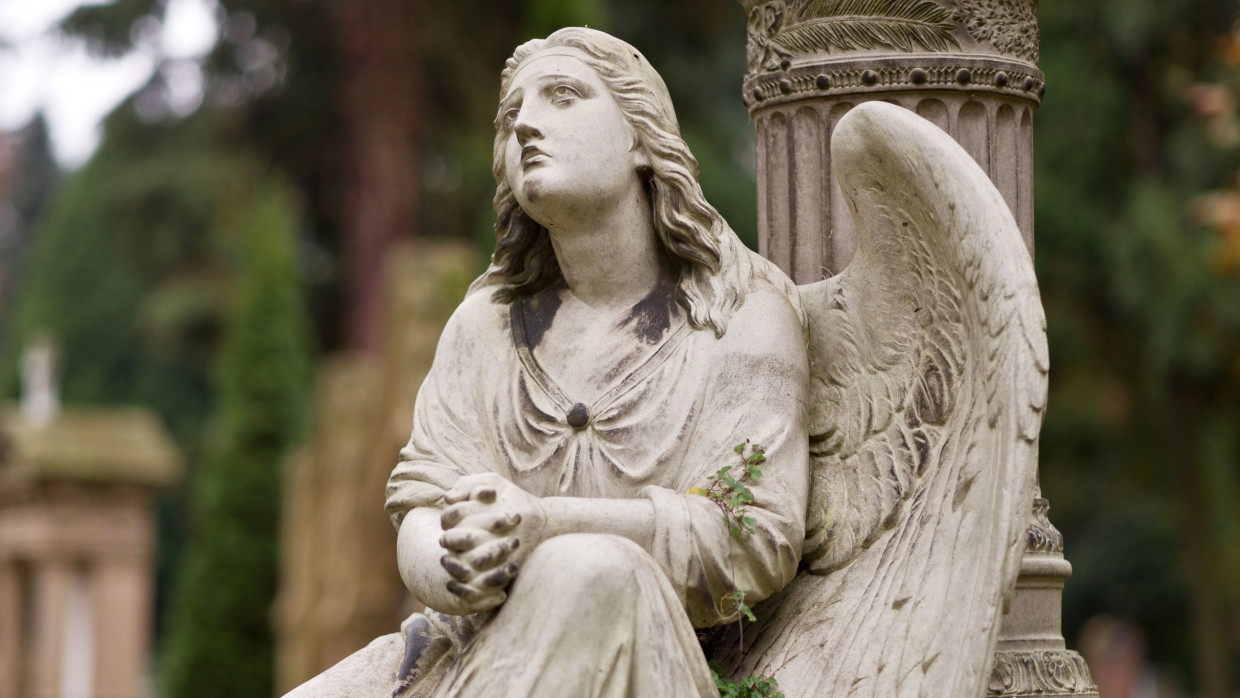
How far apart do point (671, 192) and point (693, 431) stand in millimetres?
510

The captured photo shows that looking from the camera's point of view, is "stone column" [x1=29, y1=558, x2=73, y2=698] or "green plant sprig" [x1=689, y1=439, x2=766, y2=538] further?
"stone column" [x1=29, y1=558, x2=73, y2=698]

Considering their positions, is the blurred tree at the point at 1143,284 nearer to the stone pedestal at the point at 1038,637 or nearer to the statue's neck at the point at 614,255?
the stone pedestal at the point at 1038,637

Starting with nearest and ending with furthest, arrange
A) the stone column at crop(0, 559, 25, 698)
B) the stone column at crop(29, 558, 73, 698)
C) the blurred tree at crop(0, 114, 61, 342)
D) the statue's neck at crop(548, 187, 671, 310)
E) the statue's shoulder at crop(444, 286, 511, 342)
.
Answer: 1. the statue's neck at crop(548, 187, 671, 310)
2. the statue's shoulder at crop(444, 286, 511, 342)
3. the stone column at crop(29, 558, 73, 698)
4. the stone column at crop(0, 559, 25, 698)
5. the blurred tree at crop(0, 114, 61, 342)

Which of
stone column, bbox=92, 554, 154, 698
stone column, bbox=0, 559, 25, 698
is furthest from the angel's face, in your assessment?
stone column, bbox=0, 559, 25, 698

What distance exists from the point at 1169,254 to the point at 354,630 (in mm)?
6678

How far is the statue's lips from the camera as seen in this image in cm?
357

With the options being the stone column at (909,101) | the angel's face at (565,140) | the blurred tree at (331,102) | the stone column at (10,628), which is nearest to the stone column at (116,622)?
the stone column at (10,628)

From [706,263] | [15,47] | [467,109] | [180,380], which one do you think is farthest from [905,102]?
[180,380]

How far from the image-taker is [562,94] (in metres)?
3.62

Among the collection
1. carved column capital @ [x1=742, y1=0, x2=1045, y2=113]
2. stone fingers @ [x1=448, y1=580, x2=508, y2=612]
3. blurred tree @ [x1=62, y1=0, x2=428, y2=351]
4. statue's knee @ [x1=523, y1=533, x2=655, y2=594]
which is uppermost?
blurred tree @ [x1=62, y1=0, x2=428, y2=351]

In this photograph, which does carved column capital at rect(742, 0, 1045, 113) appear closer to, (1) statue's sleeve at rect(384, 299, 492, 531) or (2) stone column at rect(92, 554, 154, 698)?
(1) statue's sleeve at rect(384, 299, 492, 531)

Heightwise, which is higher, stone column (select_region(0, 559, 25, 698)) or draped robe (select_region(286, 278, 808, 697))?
draped robe (select_region(286, 278, 808, 697))

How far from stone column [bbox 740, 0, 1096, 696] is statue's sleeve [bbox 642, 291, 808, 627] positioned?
642 millimetres

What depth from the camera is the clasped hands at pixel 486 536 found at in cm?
318
